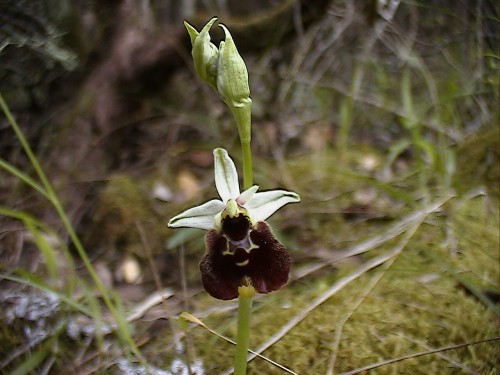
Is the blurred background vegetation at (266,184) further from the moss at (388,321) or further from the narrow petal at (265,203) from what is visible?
the narrow petal at (265,203)

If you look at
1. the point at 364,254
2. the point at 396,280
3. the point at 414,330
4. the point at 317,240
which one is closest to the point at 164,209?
the point at 317,240

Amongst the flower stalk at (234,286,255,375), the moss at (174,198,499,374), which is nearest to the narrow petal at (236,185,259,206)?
the flower stalk at (234,286,255,375)

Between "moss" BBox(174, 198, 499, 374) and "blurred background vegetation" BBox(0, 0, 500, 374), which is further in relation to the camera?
"blurred background vegetation" BBox(0, 0, 500, 374)

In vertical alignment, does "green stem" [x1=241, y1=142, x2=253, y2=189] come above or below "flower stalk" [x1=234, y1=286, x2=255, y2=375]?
above

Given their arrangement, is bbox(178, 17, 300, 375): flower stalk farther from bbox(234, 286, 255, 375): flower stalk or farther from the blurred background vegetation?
the blurred background vegetation

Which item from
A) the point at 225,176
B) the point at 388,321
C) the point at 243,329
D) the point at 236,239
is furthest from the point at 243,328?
the point at 388,321

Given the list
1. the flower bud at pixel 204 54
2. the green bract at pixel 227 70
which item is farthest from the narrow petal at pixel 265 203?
the flower bud at pixel 204 54
